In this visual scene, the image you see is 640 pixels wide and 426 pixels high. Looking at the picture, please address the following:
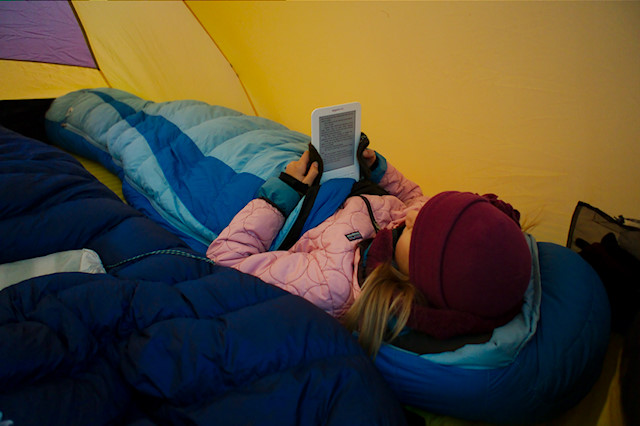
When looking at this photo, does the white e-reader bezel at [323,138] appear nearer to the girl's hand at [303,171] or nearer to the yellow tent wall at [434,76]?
the girl's hand at [303,171]

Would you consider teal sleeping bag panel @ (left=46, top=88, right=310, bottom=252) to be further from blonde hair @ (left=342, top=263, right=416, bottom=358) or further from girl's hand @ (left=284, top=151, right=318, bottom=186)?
blonde hair @ (left=342, top=263, right=416, bottom=358)

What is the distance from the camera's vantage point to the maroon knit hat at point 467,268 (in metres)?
0.59

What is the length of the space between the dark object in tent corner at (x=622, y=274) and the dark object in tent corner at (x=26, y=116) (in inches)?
68.3

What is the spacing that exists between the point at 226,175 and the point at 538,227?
93cm

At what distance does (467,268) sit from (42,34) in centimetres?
170

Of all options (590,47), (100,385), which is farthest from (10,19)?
(590,47)

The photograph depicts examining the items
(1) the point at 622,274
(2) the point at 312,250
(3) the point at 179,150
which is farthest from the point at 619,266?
(3) the point at 179,150

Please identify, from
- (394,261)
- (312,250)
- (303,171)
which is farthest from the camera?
(303,171)

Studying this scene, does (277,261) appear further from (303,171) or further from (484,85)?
(484,85)

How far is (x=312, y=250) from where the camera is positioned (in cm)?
92

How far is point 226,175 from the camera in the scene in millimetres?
1125

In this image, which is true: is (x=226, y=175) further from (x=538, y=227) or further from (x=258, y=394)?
(x=538, y=227)

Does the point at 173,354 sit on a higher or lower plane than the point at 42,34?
lower

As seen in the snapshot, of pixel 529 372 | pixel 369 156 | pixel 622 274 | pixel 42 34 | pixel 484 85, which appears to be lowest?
pixel 529 372
